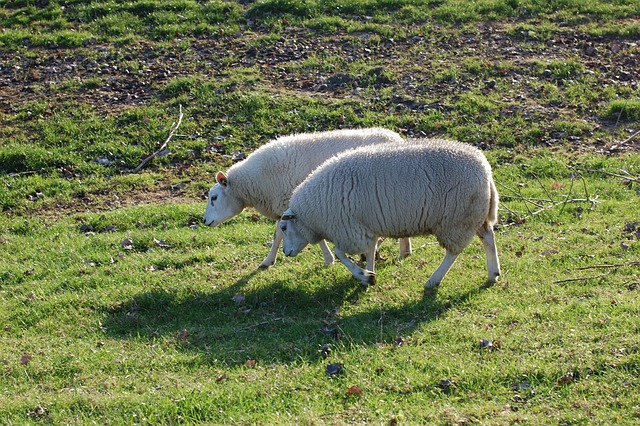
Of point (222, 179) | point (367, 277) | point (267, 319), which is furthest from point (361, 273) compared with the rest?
point (222, 179)

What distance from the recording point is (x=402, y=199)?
303 inches

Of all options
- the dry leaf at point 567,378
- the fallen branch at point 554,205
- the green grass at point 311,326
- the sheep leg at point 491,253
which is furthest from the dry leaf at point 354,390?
the fallen branch at point 554,205

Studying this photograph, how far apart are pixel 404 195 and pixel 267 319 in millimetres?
1769

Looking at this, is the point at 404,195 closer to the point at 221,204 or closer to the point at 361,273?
the point at 361,273

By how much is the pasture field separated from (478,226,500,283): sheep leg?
16cm

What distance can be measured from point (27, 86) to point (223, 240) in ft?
22.0

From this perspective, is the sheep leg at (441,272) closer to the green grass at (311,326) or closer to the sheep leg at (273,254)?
the green grass at (311,326)

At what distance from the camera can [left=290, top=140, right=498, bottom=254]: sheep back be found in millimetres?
7605

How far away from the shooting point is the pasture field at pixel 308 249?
613 cm

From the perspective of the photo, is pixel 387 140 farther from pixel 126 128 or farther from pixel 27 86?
pixel 27 86

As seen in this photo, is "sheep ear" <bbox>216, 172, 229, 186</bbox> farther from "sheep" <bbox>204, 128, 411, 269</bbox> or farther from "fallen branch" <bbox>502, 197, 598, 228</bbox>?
"fallen branch" <bbox>502, 197, 598, 228</bbox>

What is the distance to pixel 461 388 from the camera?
598cm

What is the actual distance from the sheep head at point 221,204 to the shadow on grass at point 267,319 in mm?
1368

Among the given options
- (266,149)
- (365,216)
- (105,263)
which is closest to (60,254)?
(105,263)
